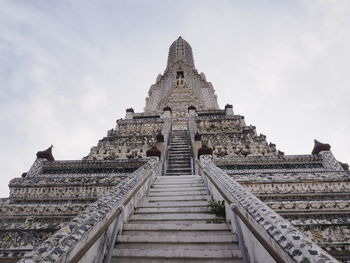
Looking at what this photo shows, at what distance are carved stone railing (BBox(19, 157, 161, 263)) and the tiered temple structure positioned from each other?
0.01 meters

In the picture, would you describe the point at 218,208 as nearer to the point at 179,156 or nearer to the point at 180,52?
the point at 179,156

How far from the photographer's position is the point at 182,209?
4434 millimetres

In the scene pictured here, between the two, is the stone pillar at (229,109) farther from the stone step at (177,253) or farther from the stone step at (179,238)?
the stone step at (177,253)

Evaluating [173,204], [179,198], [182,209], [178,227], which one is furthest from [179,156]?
[178,227]

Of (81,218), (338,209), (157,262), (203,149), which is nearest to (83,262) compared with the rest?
(81,218)

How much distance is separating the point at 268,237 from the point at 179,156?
827 centimetres

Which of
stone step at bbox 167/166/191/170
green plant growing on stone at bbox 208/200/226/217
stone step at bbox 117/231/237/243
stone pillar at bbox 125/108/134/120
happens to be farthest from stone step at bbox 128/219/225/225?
stone pillar at bbox 125/108/134/120

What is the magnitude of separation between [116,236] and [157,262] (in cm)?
80

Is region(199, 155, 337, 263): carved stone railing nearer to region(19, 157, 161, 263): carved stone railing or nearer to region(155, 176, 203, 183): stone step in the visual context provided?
region(19, 157, 161, 263): carved stone railing

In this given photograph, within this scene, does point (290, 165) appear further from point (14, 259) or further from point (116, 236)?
point (14, 259)

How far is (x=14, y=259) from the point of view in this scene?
145 inches

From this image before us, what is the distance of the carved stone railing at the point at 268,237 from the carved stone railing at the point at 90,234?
1.60 meters

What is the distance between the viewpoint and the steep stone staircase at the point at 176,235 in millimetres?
2951

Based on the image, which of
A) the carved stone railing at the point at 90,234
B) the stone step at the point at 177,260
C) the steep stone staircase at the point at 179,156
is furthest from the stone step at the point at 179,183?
the stone step at the point at 177,260
